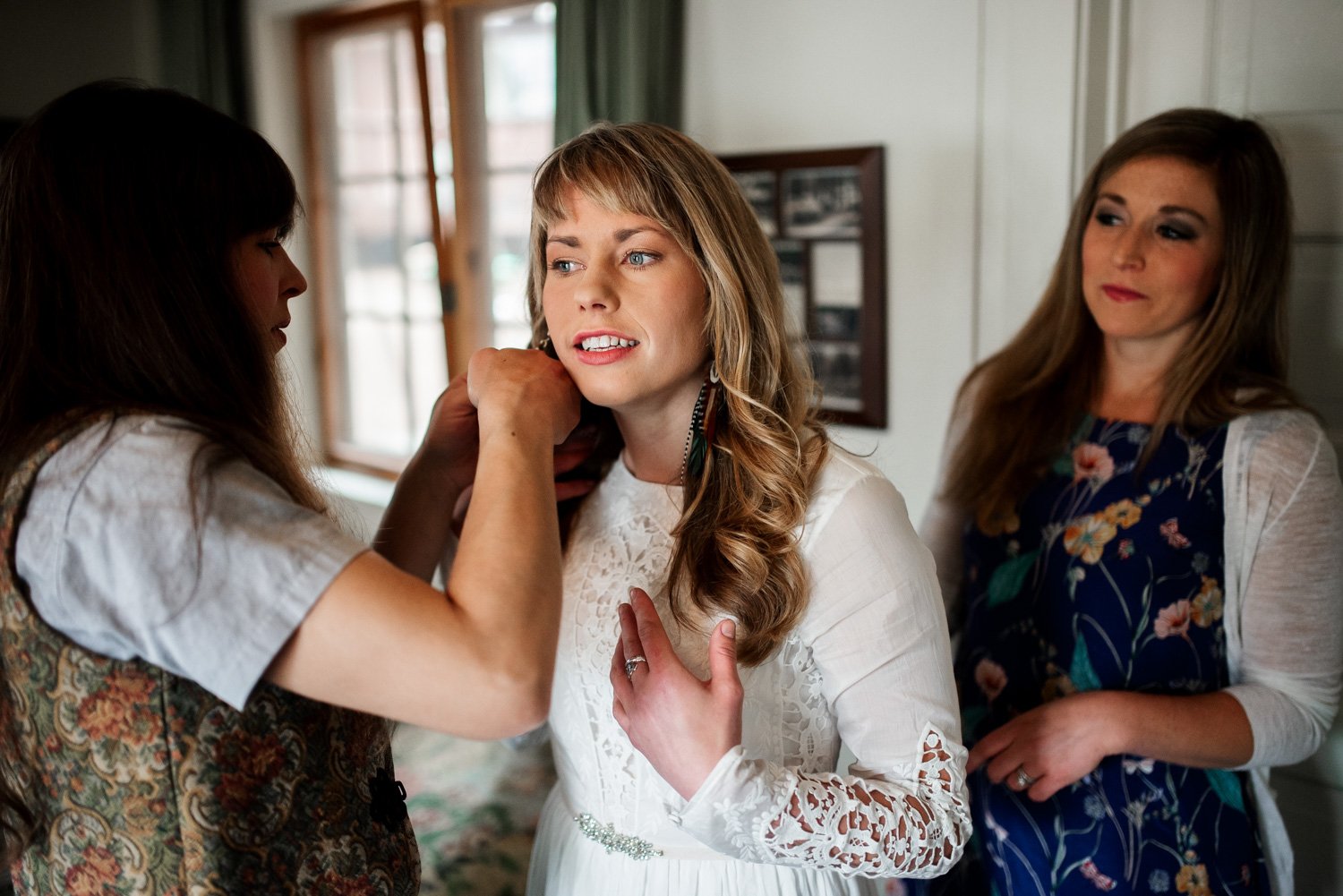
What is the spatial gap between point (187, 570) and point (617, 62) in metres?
2.10

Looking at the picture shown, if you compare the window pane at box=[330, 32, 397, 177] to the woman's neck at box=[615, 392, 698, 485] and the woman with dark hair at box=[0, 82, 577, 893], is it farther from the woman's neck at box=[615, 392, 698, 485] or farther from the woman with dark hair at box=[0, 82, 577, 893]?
the woman with dark hair at box=[0, 82, 577, 893]

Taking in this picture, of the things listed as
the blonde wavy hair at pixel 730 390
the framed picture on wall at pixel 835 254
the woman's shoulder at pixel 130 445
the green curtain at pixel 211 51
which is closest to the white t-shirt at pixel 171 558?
the woman's shoulder at pixel 130 445

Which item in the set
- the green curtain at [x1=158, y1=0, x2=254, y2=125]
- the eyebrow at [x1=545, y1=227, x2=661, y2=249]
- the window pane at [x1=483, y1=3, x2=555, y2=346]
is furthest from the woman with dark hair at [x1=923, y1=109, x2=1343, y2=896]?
the green curtain at [x1=158, y1=0, x2=254, y2=125]

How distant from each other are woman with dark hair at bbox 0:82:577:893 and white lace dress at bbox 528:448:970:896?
1.00 feet

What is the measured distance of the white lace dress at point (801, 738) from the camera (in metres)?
1.04

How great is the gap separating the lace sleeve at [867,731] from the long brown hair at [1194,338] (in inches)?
22.5

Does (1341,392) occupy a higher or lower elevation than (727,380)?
lower

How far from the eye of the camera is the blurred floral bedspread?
6.23 ft

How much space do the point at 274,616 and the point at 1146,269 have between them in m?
1.33

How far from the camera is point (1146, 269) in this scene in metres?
1.57

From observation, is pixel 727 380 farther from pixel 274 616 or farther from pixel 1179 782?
pixel 1179 782

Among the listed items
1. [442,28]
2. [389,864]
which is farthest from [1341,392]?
[442,28]

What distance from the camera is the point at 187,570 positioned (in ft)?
2.60

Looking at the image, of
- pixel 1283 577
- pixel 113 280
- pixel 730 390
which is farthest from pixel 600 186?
pixel 1283 577
